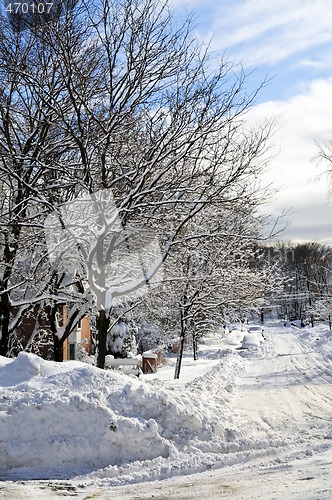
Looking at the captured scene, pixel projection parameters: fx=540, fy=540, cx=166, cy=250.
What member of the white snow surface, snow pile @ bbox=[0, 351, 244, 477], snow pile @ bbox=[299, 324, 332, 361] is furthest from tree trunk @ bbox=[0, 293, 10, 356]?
snow pile @ bbox=[299, 324, 332, 361]

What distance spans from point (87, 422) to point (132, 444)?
0.71 meters

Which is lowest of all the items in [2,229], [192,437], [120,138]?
[192,437]

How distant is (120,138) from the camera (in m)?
12.7

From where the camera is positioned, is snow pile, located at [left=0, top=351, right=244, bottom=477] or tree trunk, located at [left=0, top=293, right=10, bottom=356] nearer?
snow pile, located at [left=0, top=351, right=244, bottom=477]

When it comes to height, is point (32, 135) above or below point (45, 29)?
below

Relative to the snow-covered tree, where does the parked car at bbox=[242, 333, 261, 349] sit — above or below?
below

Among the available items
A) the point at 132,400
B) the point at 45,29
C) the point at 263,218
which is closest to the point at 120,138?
the point at 45,29

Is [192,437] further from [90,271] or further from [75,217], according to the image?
[75,217]

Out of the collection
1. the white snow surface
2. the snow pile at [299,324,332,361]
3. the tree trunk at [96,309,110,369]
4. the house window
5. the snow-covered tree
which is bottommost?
the snow pile at [299,324,332,361]

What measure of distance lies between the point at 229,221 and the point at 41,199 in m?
5.37

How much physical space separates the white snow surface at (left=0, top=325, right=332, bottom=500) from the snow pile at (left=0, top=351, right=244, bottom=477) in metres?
0.01

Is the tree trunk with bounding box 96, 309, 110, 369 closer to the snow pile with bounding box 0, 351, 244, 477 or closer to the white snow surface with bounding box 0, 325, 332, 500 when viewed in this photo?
the white snow surface with bounding box 0, 325, 332, 500

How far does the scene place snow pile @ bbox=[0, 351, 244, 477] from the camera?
23.7 feet

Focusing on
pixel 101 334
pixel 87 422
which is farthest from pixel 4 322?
pixel 87 422
